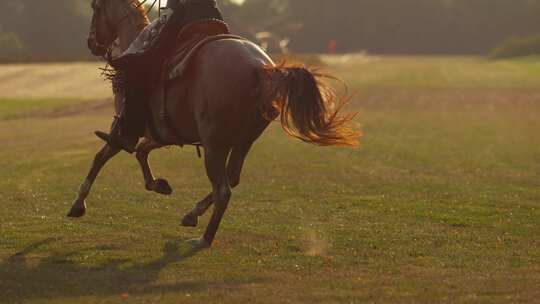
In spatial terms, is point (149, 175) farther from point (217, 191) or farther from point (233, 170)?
point (217, 191)

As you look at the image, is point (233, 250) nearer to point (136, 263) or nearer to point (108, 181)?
point (136, 263)

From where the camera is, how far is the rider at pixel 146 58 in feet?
36.0

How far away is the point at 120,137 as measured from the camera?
1149 cm

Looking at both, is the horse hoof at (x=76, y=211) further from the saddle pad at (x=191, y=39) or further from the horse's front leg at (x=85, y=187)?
the saddle pad at (x=191, y=39)

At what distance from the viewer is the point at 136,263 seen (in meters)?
9.64

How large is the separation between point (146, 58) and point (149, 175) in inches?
70.0

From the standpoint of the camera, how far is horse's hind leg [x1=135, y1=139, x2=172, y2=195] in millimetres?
11695

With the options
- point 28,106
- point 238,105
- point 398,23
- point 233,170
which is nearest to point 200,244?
point 233,170

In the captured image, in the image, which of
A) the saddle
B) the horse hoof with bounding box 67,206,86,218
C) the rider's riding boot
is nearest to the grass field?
the horse hoof with bounding box 67,206,86,218

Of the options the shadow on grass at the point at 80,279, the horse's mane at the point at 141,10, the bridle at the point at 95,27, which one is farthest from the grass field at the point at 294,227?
the horse's mane at the point at 141,10

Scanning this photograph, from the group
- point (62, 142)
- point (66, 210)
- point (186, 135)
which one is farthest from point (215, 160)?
point (62, 142)

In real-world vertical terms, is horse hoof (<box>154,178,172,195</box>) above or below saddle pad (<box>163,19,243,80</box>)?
below

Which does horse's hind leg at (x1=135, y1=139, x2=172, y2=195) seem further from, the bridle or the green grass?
the green grass

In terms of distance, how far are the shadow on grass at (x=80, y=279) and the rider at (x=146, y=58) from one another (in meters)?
1.87
